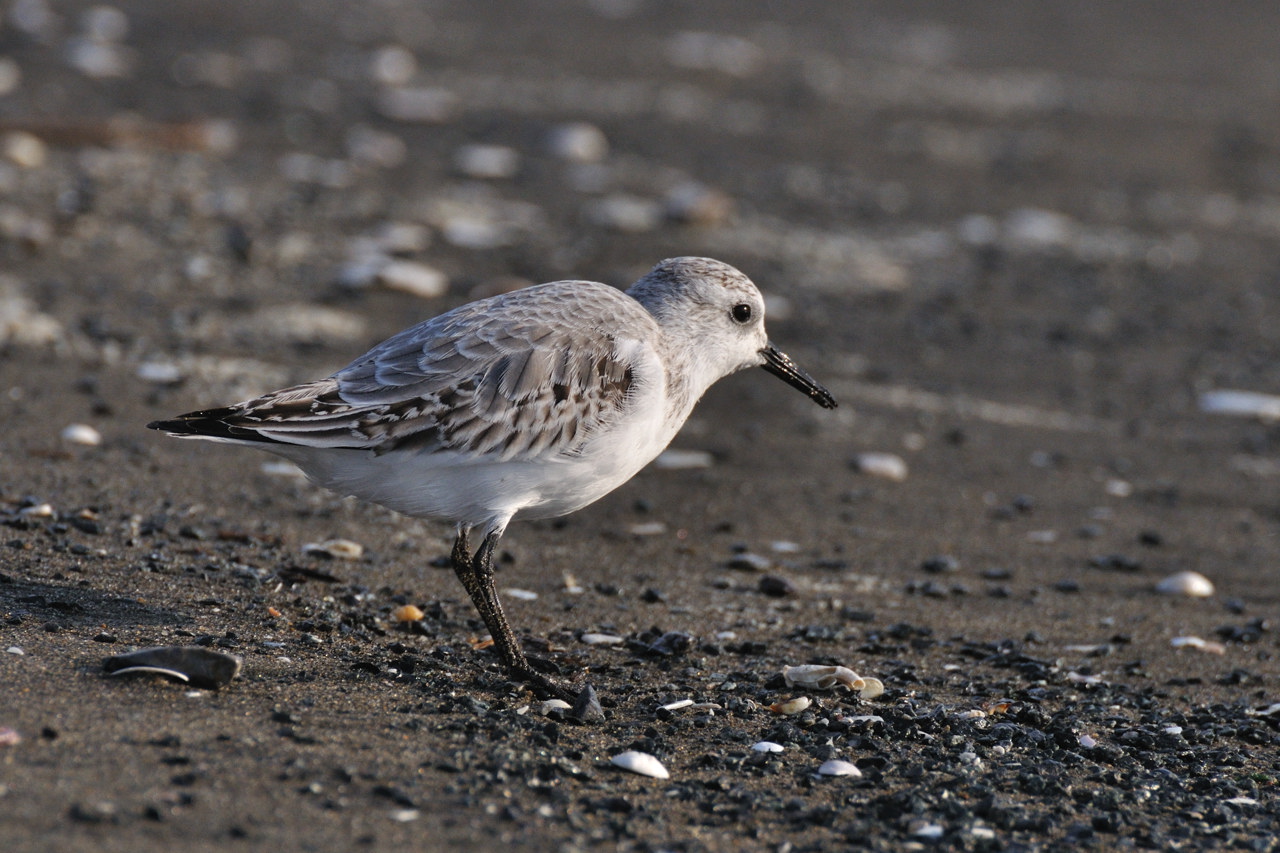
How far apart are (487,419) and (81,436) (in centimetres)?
261

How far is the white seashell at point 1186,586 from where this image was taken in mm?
6141

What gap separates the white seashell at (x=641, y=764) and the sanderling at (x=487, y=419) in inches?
20.5

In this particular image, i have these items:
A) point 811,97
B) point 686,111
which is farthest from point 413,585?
point 811,97

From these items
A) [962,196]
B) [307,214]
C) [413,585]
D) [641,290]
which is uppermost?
[962,196]

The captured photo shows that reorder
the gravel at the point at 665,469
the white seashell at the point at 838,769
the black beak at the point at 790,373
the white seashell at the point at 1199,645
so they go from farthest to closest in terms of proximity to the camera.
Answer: the black beak at the point at 790,373 < the white seashell at the point at 1199,645 < the white seashell at the point at 838,769 < the gravel at the point at 665,469

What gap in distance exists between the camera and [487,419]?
4.67 meters

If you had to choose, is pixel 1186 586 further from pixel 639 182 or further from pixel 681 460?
pixel 639 182

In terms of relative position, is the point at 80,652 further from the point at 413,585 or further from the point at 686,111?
the point at 686,111

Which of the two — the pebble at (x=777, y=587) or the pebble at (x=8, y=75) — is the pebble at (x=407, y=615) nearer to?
the pebble at (x=777, y=587)

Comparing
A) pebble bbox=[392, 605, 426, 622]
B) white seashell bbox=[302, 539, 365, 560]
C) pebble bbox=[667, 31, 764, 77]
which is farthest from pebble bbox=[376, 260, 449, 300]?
pebble bbox=[667, 31, 764, 77]

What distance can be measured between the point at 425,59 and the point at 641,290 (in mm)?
10070

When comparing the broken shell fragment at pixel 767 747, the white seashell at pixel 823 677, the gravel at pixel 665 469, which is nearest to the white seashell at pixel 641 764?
the gravel at pixel 665 469

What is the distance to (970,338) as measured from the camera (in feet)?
29.9

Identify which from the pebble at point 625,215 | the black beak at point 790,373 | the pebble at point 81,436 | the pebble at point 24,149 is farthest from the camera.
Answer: the pebble at point 625,215
